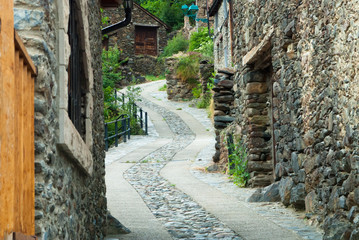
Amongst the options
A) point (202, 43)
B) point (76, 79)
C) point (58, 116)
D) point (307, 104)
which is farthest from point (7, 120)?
point (202, 43)

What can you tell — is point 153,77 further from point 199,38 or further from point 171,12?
point 171,12

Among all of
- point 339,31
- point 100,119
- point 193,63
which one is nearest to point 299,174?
point 339,31

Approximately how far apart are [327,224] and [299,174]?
1353 mm

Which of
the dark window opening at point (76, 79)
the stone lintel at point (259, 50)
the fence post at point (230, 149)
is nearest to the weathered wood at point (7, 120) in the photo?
the dark window opening at point (76, 79)

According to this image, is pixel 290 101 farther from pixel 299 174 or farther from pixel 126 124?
pixel 126 124

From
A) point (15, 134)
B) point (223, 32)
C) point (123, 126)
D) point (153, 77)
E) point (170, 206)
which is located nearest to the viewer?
point (15, 134)

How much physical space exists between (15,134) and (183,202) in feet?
17.1

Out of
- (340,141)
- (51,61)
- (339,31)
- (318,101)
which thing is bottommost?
(340,141)

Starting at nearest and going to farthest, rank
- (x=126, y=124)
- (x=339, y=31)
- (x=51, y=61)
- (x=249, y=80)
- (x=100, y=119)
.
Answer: (x=51, y=61) → (x=339, y=31) → (x=100, y=119) → (x=249, y=80) → (x=126, y=124)

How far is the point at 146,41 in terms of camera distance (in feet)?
122

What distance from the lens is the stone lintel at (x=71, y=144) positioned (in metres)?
3.04

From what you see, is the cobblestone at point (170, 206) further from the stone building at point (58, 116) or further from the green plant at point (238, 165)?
the stone building at point (58, 116)

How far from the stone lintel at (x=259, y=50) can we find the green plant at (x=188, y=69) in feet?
54.0

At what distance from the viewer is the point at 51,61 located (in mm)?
2969
